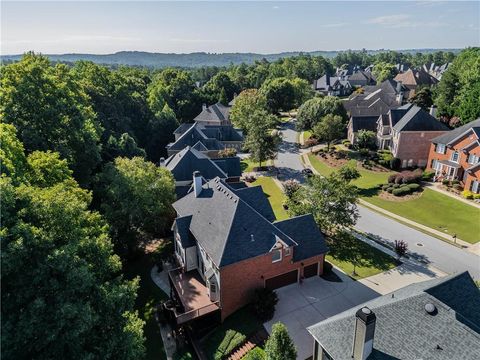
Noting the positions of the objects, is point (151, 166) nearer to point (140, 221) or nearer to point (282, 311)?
point (140, 221)

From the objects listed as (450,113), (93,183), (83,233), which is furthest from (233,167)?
(450,113)

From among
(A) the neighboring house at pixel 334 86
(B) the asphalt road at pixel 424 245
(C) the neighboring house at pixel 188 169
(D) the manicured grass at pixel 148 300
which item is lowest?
(D) the manicured grass at pixel 148 300

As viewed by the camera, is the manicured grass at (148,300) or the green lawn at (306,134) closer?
the manicured grass at (148,300)

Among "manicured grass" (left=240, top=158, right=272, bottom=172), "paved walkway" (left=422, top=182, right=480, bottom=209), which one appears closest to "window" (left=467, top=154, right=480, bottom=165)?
"paved walkway" (left=422, top=182, right=480, bottom=209)

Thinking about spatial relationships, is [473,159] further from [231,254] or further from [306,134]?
[306,134]

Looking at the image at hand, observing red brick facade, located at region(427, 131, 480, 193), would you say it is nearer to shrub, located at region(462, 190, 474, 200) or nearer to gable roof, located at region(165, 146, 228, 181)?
shrub, located at region(462, 190, 474, 200)

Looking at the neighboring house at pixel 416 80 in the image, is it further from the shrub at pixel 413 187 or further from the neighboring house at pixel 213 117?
the shrub at pixel 413 187

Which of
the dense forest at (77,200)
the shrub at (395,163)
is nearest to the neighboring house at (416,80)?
the dense forest at (77,200)

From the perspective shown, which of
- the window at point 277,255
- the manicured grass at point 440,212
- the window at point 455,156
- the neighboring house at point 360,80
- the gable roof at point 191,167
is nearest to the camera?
the window at point 277,255
